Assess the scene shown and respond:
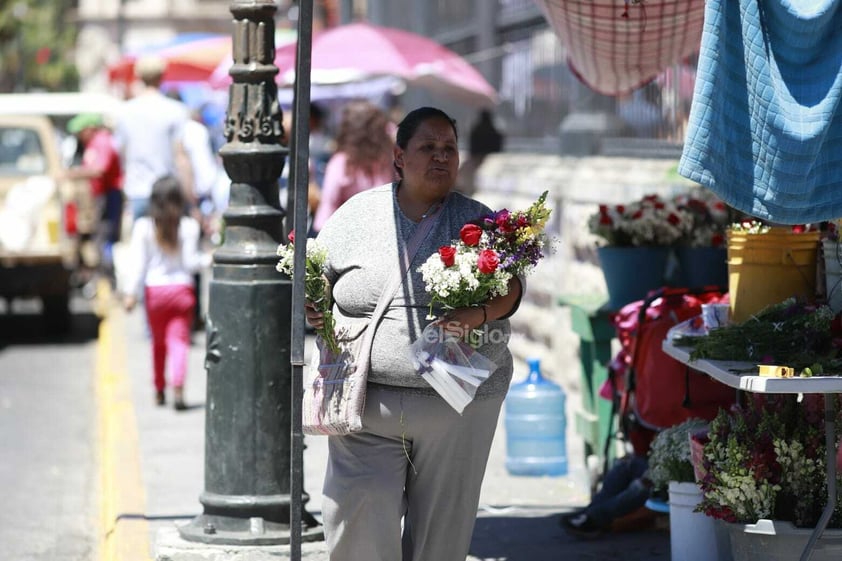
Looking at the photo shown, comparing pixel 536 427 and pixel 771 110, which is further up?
pixel 771 110

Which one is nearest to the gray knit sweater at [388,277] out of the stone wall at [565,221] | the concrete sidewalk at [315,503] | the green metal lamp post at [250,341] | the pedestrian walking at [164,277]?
the green metal lamp post at [250,341]

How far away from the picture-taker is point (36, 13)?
57719 millimetres

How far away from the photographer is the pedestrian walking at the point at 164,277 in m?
10.4

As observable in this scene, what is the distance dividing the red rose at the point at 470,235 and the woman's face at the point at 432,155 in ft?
0.88

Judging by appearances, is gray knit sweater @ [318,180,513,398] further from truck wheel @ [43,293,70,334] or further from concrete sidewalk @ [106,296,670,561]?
truck wheel @ [43,293,70,334]

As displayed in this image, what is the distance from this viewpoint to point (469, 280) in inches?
178

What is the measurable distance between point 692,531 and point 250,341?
1.95 metres

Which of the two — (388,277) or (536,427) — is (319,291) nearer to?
(388,277)

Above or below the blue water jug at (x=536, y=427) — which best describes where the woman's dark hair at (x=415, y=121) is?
above

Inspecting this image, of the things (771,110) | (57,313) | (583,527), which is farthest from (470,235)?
(57,313)

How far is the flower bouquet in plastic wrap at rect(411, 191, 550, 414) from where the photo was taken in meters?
4.55

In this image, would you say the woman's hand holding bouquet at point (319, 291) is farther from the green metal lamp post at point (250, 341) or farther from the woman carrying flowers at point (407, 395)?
the green metal lamp post at point (250, 341)

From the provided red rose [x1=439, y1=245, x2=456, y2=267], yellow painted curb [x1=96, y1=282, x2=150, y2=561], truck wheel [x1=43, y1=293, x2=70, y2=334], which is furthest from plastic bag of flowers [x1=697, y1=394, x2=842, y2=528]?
truck wheel [x1=43, y1=293, x2=70, y2=334]

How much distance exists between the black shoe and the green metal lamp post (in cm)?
121
